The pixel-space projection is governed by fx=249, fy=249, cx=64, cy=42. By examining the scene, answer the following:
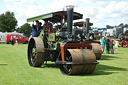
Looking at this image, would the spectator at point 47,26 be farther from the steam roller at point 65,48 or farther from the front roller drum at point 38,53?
the front roller drum at point 38,53

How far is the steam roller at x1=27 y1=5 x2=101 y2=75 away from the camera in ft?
25.2

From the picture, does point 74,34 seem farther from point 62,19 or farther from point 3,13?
point 3,13

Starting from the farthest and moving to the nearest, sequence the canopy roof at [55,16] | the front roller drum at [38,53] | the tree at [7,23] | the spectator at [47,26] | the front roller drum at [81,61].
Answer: the tree at [7,23] < the spectator at [47,26] < the front roller drum at [38,53] < the canopy roof at [55,16] < the front roller drum at [81,61]

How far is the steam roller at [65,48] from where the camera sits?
25.2 ft

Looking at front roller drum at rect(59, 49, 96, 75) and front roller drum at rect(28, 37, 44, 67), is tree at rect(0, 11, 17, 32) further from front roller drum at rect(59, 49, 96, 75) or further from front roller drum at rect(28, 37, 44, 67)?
front roller drum at rect(59, 49, 96, 75)

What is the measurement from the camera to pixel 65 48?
8.05m

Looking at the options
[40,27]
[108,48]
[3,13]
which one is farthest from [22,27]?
[40,27]

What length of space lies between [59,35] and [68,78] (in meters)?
2.28

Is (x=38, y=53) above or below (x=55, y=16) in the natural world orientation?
below

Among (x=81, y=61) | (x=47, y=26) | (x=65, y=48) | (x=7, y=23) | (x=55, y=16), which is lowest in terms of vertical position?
(x=81, y=61)

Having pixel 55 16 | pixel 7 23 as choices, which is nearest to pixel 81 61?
pixel 55 16

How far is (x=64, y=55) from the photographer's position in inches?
317

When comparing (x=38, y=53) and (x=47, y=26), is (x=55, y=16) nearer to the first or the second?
(x=47, y=26)

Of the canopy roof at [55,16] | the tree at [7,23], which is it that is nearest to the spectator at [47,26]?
the canopy roof at [55,16]
